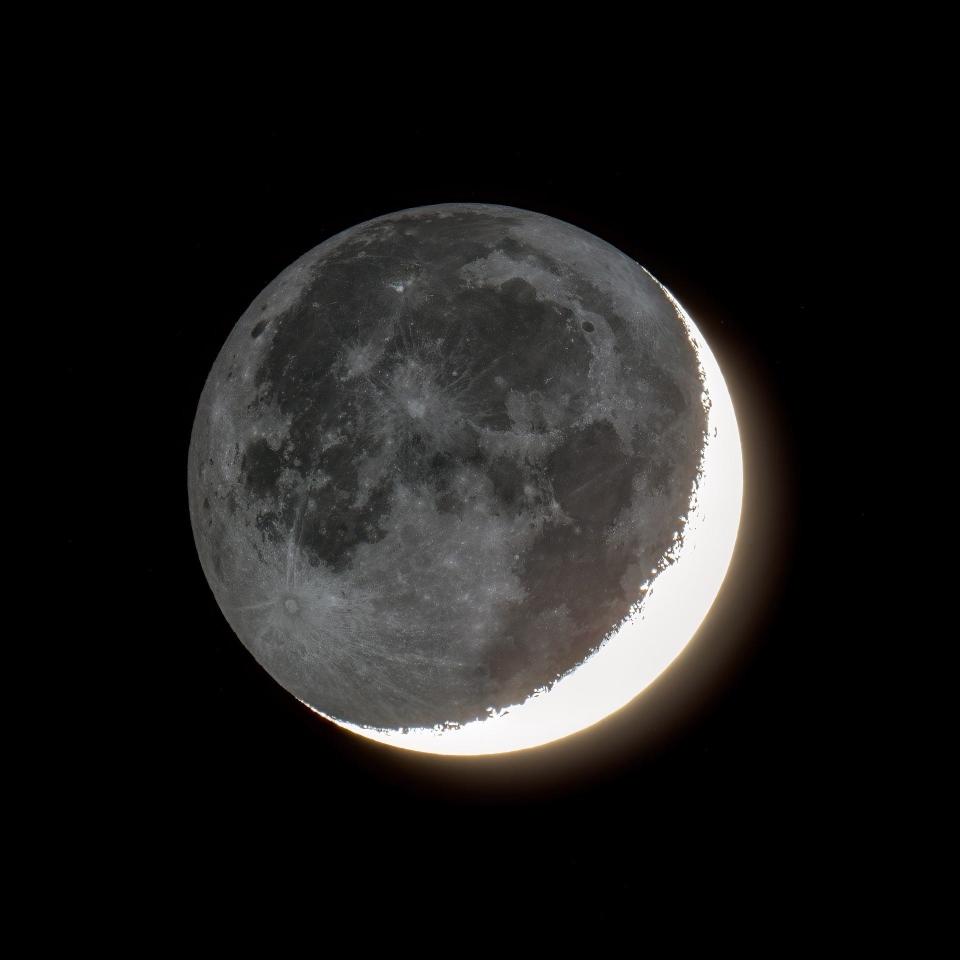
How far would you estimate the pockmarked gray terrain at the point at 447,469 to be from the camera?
12.0ft

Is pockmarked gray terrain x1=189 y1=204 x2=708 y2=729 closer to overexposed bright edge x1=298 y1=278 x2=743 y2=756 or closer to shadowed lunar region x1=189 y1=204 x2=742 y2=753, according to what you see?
shadowed lunar region x1=189 y1=204 x2=742 y2=753

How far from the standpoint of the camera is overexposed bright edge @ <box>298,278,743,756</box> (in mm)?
4102

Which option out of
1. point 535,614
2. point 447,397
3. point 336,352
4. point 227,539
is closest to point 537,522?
point 535,614

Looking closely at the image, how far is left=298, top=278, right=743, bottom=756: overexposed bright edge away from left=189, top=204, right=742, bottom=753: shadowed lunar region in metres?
0.02

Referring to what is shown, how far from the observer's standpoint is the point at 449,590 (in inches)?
146

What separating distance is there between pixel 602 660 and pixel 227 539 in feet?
6.53

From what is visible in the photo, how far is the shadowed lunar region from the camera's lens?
3676 millimetres

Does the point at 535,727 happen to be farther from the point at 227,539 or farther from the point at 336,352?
the point at 336,352

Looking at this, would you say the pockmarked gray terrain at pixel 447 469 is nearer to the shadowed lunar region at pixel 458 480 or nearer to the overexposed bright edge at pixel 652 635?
the shadowed lunar region at pixel 458 480

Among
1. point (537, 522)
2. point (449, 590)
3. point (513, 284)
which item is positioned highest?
point (513, 284)

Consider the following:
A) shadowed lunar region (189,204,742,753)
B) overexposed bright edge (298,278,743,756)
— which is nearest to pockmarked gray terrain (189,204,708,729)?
shadowed lunar region (189,204,742,753)

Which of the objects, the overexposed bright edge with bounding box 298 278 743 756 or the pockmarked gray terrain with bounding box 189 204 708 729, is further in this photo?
the overexposed bright edge with bounding box 298 278 743 756

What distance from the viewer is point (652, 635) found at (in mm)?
4234

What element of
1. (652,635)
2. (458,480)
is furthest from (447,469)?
(652,635)
